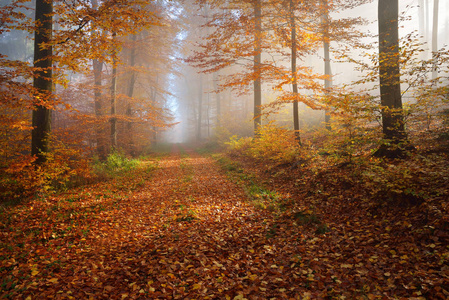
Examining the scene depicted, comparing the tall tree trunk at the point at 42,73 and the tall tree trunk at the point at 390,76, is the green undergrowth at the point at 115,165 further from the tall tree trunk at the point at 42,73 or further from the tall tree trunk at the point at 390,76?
the tall tree trunk at the point at 390,76

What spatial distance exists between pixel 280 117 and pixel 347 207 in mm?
16971

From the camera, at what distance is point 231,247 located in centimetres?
435

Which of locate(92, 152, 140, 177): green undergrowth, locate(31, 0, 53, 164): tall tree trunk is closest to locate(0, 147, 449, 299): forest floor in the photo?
locate(31, 0, 53, 164): tall tree trunk

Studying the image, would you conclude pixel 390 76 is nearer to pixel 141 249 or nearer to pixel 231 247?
pixel 231 247

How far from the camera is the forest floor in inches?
124

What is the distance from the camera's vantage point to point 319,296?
2984mm

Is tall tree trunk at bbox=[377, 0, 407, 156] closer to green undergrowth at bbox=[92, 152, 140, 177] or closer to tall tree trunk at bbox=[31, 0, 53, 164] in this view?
tall tree trunk at bbox=[31, 0, 53, 164]

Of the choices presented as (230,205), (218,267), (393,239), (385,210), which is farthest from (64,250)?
(385,210)

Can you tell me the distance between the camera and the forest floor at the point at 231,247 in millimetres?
3139

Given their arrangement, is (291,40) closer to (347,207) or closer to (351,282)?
(347,207)

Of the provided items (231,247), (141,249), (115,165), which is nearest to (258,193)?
(231,247)

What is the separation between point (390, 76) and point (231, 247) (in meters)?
6.52

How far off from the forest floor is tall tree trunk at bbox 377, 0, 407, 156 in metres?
1.79

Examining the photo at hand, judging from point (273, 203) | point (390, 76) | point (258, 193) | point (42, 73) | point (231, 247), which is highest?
point (42, 73)
